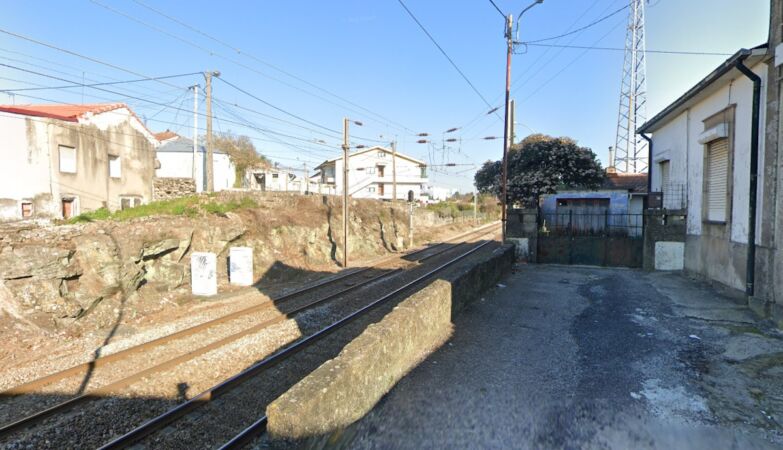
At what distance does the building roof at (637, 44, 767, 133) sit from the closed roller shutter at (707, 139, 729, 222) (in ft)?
4.71

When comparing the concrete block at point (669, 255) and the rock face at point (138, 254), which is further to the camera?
the concrete block at point (669, 255)

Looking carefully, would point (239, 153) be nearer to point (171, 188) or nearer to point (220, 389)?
point (171, 188)

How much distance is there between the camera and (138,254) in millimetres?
11742

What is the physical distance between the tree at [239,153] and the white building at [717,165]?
121 feet

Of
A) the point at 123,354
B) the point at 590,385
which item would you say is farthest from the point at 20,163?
the point at 590,385

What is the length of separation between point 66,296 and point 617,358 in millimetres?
11637

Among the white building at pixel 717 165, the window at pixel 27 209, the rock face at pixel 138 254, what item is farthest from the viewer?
the window at pixel 27 209

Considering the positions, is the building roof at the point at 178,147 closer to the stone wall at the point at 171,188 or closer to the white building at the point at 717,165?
the stone wall at the point at 171,188

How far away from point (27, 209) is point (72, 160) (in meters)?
2.97

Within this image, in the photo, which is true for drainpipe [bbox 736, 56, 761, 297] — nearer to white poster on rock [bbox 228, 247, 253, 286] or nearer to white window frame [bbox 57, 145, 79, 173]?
white poster on rock [bbox 228, 247, 253, 286]

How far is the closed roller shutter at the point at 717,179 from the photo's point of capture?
1027 cm

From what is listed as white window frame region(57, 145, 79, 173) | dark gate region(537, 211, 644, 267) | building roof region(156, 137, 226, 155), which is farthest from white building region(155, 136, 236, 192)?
dark gate region(537, 211, 644, 267)

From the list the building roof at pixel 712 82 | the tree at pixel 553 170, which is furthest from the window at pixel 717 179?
the tree at pixel 553 170

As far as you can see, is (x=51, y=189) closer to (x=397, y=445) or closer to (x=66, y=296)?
(x=66, y=296)
